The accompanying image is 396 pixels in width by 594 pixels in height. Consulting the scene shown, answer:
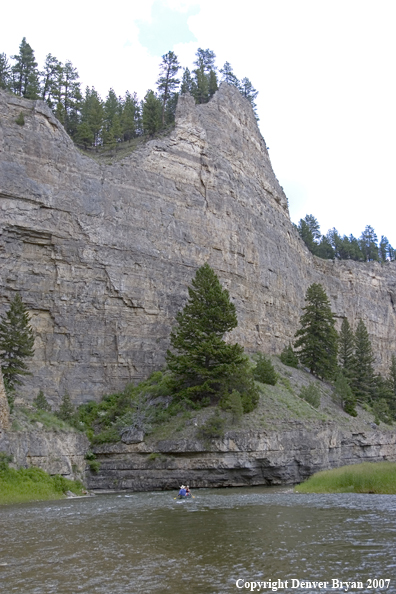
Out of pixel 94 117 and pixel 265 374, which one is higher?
pixel 94 117

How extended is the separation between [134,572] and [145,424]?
27938 mm

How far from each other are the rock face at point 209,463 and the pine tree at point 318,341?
24.6 metres

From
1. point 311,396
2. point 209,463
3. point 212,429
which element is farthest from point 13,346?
point 311,396

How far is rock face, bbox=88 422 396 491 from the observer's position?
1518 inches

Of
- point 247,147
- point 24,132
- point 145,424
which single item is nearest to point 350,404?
point 145,424

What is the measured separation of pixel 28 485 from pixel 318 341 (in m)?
41.4

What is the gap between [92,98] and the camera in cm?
7519

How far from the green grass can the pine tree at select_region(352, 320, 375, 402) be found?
43197 mm

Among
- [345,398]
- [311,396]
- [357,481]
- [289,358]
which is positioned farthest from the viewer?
[289,358]

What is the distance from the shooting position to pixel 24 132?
50.6 m

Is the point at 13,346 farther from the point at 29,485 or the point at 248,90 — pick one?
the point at 248,90

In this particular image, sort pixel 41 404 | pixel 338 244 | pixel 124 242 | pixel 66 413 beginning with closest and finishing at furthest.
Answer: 1. pixel 41 404
2. pixel 66 413
3. pixel 124 242
4. pixel 338 244

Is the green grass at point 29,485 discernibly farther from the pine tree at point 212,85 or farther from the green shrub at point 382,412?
the pine tree at point 212,85

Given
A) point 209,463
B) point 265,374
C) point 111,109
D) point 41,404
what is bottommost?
point 209,463
